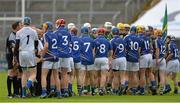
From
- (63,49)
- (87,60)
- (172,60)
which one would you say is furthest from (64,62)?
(172,60)

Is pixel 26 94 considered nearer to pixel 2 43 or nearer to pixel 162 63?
pixel 162 63

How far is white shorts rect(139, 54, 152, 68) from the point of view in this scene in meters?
23.0

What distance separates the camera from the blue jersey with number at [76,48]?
72.5ft

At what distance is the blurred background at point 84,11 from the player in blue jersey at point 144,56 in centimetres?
2189

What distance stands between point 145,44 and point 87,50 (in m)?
1.85

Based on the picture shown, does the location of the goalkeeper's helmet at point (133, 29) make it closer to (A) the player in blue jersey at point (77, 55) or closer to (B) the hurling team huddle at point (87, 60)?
(B) the hurling team huddle at point (87, 60)

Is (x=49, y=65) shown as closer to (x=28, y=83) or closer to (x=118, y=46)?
(x=28, y=83)

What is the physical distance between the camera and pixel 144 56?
23.0 m

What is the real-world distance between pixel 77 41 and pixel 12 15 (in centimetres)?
2559

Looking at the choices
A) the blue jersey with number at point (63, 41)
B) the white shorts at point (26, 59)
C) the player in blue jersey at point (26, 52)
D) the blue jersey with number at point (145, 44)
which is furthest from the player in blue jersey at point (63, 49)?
the blue jersey with number at point (145, 44)

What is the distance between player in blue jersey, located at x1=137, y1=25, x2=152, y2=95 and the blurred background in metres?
21.9

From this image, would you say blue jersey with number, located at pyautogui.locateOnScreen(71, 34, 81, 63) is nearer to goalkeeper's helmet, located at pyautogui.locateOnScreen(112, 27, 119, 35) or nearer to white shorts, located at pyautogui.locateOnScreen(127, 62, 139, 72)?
goalkeeper's helmet, located at pyautogui.locateOnScreen(112, 27, 119, 35)

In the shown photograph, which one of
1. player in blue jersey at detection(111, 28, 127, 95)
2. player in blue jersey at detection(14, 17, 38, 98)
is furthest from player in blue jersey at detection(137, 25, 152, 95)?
player in blue jersey at detection(14, 17, 38, 98)

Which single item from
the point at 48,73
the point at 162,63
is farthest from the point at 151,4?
the point at 48,73
